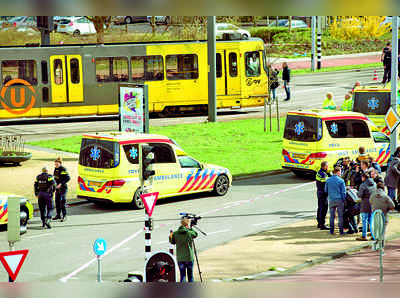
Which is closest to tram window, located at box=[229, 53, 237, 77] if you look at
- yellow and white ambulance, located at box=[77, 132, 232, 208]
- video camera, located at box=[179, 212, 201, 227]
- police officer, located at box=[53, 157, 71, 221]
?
yellow and white ambulance, located at box=[77, 132, 232, 208]

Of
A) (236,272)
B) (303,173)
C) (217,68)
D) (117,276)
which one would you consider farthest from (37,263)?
(217,68)

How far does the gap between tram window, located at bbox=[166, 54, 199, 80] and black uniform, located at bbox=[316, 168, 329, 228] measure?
19592mm

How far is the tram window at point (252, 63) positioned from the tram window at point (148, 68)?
431cm

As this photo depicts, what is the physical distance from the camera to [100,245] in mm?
11805

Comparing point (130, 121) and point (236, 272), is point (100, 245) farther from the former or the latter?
point (130, 121)

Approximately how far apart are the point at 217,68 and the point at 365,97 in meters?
9.97

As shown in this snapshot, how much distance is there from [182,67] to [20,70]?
7430 mm

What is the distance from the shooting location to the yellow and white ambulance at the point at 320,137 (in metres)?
21.4

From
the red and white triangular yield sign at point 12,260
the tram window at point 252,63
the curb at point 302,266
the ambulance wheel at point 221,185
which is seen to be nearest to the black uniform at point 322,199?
the curb at point 302,266

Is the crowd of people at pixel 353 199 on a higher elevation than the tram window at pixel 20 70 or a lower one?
lower

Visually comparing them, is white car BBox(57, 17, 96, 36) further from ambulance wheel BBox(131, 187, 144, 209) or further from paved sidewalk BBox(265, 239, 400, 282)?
paved sidewalk BBox(265, 239, 400, 282)

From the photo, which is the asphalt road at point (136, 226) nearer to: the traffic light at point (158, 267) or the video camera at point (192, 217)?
the video camera at point (192, 217)

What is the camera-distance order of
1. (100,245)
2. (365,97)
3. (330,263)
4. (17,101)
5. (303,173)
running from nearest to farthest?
(100,245) → (330,263) → (303,173) → (365,97) → (17,101)

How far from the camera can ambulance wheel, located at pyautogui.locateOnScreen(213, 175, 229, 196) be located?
2030cm
